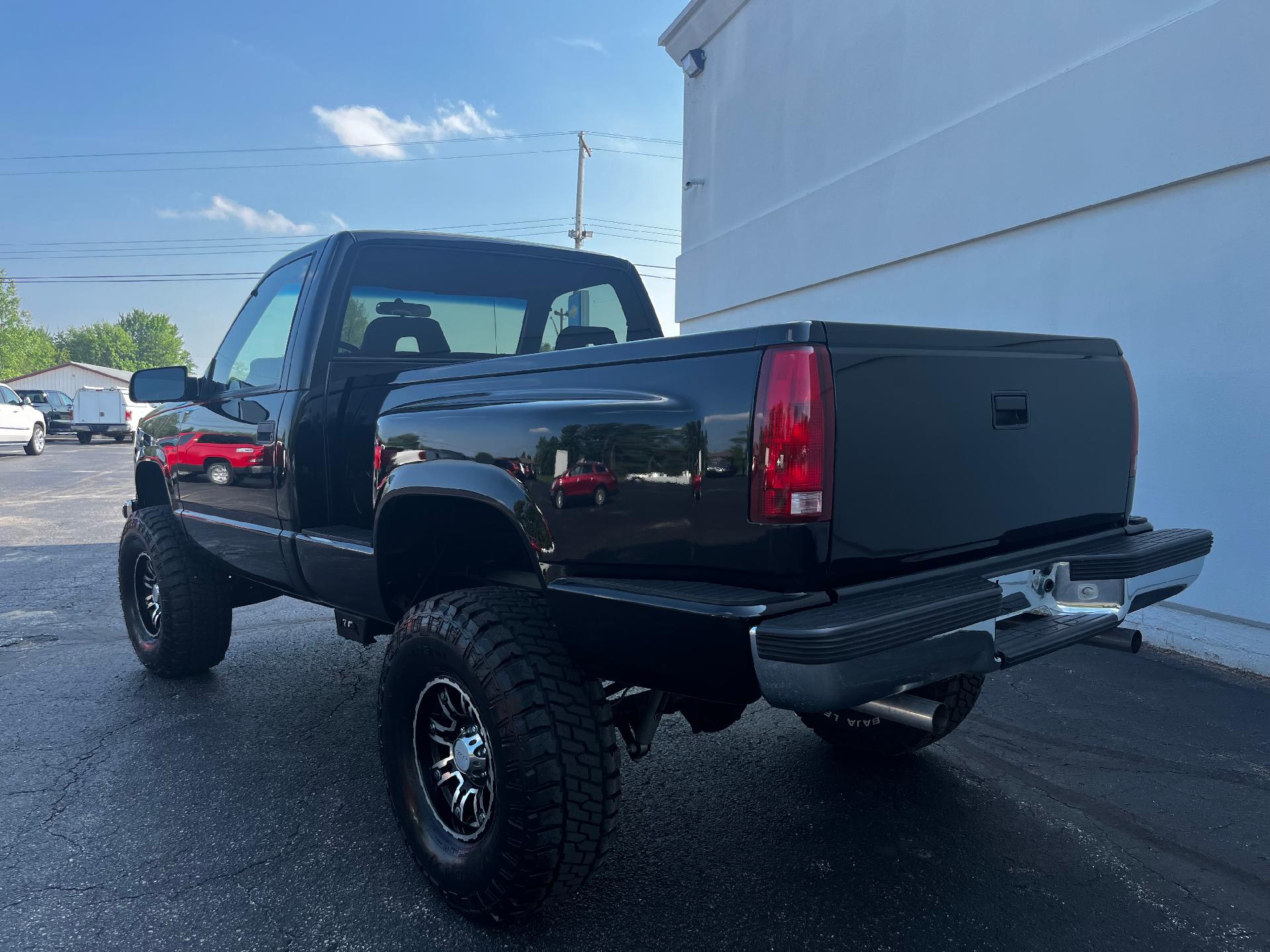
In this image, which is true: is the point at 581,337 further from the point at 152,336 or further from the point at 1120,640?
the point at 152,336

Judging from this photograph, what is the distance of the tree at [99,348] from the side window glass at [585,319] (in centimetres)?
13508

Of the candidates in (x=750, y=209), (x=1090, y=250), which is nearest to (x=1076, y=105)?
(x=1090, y=250)

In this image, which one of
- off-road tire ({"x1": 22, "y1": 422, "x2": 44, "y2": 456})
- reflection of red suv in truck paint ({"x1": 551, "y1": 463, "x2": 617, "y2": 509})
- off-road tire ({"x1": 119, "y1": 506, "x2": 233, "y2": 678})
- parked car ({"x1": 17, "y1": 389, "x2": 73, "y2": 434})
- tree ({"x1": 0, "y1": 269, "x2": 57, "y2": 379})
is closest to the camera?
reflection of red suv in truck paint ({"x1": 551, "y1": 463, "x2": 617, "y2": 509})

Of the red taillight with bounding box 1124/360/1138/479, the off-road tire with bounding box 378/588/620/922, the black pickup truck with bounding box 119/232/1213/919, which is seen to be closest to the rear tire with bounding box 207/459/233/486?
the black pickup truck with bounding box 119/232/1213/919

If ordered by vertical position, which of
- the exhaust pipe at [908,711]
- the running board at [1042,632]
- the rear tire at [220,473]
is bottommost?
the exhaust pipe at [908,711]

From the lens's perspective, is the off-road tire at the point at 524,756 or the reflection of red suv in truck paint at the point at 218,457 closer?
the off-road tire at the point at 524,756

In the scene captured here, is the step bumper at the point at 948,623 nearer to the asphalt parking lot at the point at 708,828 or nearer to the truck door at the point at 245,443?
the asphalt parking lot at the point at 708,828

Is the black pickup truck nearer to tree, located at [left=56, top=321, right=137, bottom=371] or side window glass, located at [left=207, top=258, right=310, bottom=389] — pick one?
side window glass, located at [left=207, top=258, right=310, bottom=389]

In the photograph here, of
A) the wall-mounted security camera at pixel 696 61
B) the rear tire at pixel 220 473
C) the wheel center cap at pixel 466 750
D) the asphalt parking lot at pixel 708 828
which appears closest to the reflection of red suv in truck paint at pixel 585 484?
the wheel center cap at pixel 466 750

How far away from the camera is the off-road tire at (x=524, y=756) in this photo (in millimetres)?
2168

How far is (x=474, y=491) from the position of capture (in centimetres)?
247

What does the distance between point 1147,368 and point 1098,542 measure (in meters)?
3.26

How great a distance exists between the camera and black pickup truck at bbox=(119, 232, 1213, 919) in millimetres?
1896

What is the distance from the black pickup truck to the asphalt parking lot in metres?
0.29
